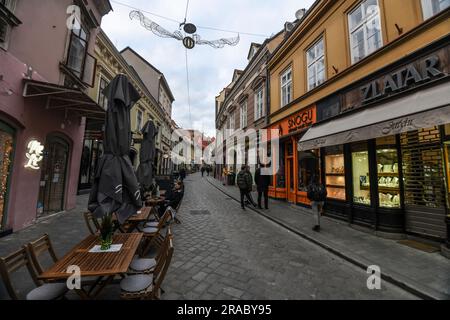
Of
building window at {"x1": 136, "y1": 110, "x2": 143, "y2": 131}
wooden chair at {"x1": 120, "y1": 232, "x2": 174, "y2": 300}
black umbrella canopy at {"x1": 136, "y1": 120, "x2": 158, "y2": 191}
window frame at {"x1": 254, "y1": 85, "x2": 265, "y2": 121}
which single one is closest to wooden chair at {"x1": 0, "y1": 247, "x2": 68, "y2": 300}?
wooden chair at {"x1": 120, "y1": 232, "x2": 174, "y2": 300}

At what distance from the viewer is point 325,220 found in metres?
7.22

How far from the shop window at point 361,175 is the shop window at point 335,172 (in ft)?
1.61

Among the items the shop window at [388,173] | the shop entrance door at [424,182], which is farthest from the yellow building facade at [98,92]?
the shop entrance door at [424,182]

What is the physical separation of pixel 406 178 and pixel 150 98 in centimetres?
1951

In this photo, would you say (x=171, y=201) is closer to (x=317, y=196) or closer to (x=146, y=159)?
(x=146, y=159)

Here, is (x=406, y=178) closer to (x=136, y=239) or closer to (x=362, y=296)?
(x=362, y=296)

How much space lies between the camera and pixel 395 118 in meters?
4.56

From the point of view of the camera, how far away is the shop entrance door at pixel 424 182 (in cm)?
478

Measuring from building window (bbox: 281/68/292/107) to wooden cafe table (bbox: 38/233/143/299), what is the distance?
10422 millimetres

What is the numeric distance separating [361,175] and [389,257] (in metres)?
2.97

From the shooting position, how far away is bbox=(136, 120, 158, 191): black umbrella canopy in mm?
7059

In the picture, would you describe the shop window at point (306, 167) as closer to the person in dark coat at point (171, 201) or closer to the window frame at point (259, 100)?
the window frame at point (259, 100)

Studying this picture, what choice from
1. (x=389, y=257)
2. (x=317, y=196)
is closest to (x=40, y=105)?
(x=317, y=196)
